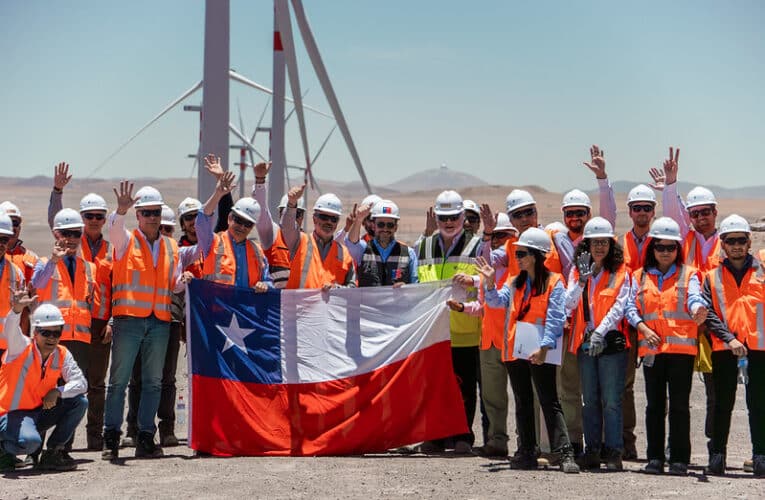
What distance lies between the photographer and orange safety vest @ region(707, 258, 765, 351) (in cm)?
920

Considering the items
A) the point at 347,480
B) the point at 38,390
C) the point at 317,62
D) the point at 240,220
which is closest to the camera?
the point at 347,480

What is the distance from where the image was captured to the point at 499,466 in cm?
967

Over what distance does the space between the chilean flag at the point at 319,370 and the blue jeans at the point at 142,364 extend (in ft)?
1.09

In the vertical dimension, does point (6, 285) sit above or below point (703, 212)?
below

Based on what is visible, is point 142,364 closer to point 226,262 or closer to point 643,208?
point 226,262

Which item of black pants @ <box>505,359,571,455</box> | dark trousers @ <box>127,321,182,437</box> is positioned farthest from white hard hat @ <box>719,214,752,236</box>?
dark trousers @ <box>127,321,182,437</box>

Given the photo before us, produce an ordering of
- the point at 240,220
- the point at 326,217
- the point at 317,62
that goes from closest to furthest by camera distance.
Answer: the point at 240,220
the point at 326,217
the point at 317,62

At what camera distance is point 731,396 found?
936 centimetres

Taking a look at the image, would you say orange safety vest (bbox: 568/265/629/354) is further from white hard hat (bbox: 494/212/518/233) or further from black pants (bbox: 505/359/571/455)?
white hard hat (bbox: 494/212/518/233)

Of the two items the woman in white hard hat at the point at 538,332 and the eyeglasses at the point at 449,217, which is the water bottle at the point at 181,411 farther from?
the woman in white hard hat at the point at 538,332

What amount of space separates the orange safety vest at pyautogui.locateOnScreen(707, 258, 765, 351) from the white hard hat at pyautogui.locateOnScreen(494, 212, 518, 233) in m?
2.14

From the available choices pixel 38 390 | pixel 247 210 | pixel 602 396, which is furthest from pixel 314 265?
pixel 602 396

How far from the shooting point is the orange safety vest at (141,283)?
10172mm

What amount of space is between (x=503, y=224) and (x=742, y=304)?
2.69m
